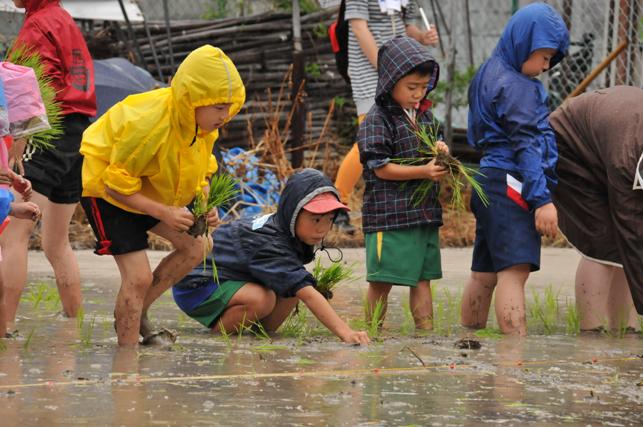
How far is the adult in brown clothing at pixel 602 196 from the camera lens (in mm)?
6012

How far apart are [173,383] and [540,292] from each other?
383 cm

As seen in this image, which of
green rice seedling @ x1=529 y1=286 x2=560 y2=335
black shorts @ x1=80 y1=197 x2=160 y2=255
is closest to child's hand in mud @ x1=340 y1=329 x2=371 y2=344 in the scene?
black shorts @ x1=80 y1=197 x2=160 y2=255

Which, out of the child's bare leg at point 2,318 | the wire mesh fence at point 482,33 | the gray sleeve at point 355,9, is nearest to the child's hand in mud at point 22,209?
the child's bare leg at point 2,318

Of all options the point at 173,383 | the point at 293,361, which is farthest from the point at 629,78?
the point at 173,383

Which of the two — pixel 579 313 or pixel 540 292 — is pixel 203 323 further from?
pixel 540 292

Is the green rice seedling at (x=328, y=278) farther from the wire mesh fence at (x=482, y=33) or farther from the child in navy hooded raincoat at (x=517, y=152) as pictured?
the wire mesh fence at (x=482, y=33)

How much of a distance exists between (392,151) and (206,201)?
1.26 m

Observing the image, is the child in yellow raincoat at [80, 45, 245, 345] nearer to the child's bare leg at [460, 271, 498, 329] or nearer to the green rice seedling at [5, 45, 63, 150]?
the green rice seedling at [5, 45, 63, 150]

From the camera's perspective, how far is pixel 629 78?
35.4 ft

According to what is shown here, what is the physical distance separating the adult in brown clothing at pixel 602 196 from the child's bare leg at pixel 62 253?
2.57m

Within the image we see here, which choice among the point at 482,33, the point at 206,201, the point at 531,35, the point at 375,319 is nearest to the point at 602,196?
the point at 531,35

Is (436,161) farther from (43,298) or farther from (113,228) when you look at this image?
(43,298)

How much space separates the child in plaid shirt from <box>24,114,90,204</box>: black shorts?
147cm

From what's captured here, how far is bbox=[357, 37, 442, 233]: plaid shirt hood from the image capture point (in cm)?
629
